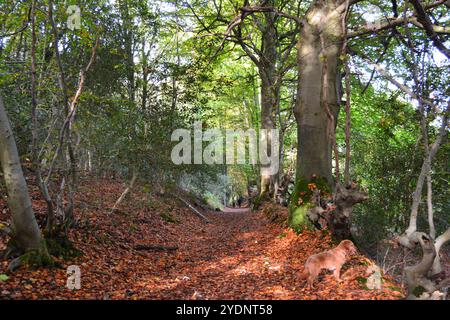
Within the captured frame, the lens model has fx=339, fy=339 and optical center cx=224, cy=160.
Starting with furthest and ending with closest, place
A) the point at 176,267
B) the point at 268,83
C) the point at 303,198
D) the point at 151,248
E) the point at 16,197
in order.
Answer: the point at 268,83 < the point at 151,248 < the point at 303,198 < the point at 176,267 < the point at 16,197

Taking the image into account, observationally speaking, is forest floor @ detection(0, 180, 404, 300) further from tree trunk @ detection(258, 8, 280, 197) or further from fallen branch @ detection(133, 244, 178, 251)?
tree trunk @ detection(258, 8, 280, 197)

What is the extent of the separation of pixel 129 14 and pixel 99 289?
10548 millimetres

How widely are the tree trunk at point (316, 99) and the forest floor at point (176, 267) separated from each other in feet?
3.92

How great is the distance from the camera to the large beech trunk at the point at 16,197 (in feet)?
15.8

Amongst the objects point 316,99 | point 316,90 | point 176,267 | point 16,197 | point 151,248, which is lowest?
point 176,267

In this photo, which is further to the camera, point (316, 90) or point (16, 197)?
point (316, 90)

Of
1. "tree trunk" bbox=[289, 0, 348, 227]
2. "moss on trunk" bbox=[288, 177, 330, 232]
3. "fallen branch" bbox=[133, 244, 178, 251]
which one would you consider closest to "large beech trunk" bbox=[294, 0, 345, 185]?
"tree trunk" bbox=[289, 0, 348, 227]

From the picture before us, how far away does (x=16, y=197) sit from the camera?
498 centimetres

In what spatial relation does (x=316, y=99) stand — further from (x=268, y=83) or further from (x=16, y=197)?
(x=268, y=83)

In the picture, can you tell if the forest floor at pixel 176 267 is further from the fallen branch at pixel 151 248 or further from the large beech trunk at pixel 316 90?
the large beech trunk at pixel 316 90

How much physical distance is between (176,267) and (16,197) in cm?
320

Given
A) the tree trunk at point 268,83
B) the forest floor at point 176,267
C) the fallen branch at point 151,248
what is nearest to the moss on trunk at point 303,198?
the forest floor at point 176,267

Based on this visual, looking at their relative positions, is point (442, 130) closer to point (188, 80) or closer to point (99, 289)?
point (99, 289)

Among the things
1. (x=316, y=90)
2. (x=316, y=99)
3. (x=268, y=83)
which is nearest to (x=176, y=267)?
(x=316, y=99)
